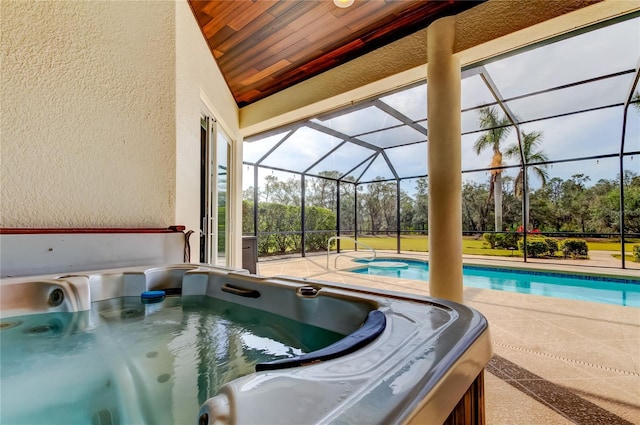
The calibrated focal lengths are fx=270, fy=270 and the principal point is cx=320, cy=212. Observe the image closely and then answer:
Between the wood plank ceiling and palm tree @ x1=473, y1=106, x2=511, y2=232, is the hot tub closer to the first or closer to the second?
the wood plank ceiling

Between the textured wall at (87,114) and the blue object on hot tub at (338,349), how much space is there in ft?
5.53

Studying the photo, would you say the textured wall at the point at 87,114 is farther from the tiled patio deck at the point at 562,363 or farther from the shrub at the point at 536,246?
the shrub at the point at 536,246

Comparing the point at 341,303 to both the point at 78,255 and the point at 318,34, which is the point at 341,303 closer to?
the point at 78,255

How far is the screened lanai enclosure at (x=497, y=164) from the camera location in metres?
4.10

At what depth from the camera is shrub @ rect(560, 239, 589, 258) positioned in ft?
20.4

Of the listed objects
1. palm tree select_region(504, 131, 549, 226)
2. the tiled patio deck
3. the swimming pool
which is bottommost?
the swimming pool

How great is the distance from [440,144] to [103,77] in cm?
244

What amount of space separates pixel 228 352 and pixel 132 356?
1.08ft

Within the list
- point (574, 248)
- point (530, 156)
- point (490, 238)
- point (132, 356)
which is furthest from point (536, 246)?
point (132, 356)

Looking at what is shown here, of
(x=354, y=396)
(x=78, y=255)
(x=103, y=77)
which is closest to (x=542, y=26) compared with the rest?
(x=354, y=396)

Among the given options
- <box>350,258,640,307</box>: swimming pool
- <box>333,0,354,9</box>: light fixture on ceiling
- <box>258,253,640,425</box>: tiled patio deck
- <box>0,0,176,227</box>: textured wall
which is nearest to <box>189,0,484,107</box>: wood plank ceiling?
<box>333,0,354,9</box>: light fixture on ceiling

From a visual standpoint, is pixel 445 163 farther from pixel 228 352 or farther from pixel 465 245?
pixel 465 245

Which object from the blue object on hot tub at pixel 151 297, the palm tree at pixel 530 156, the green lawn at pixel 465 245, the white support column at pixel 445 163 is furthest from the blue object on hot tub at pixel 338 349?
the palm tree at pixel 530 156

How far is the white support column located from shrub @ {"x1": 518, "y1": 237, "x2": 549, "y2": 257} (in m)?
6.12
